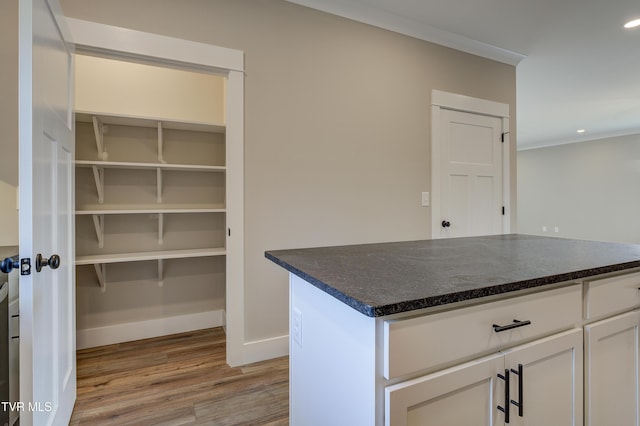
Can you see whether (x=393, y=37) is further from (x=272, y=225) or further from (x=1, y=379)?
(x=1, y=379)

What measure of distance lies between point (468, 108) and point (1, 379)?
3.65m

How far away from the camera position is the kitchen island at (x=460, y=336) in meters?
0.78

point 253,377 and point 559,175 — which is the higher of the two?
point 559,175

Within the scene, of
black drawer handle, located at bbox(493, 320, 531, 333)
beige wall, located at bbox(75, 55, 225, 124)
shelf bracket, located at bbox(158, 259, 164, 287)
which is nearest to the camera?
black drawer handle, located at bbox(493, 320, 531, 333)

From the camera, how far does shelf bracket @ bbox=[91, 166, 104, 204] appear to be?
2449 millimetres

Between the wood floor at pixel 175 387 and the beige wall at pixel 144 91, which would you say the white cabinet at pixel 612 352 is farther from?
the beige wall at pixel 144 91

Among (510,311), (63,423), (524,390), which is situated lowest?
(63,423)

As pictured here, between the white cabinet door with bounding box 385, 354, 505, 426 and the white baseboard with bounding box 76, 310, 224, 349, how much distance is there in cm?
250

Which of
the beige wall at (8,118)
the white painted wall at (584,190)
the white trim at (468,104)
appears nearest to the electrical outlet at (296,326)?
the beige wall at (8,118)

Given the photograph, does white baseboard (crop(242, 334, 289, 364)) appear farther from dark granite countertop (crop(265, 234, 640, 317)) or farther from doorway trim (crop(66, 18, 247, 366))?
dark granite countertop (crop(265, 234, 640, 317))

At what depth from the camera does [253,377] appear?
209 cm

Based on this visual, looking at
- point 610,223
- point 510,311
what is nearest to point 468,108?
point 510,311

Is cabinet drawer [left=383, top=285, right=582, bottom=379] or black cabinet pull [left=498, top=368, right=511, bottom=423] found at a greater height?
Result: cabinet drawer [left=383, top=285, right=582, bottom=379]

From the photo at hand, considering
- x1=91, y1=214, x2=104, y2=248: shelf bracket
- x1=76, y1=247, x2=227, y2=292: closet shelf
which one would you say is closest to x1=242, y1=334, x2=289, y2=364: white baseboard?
x1=76, y1=247, x2=227, y2=292: closet shelf
